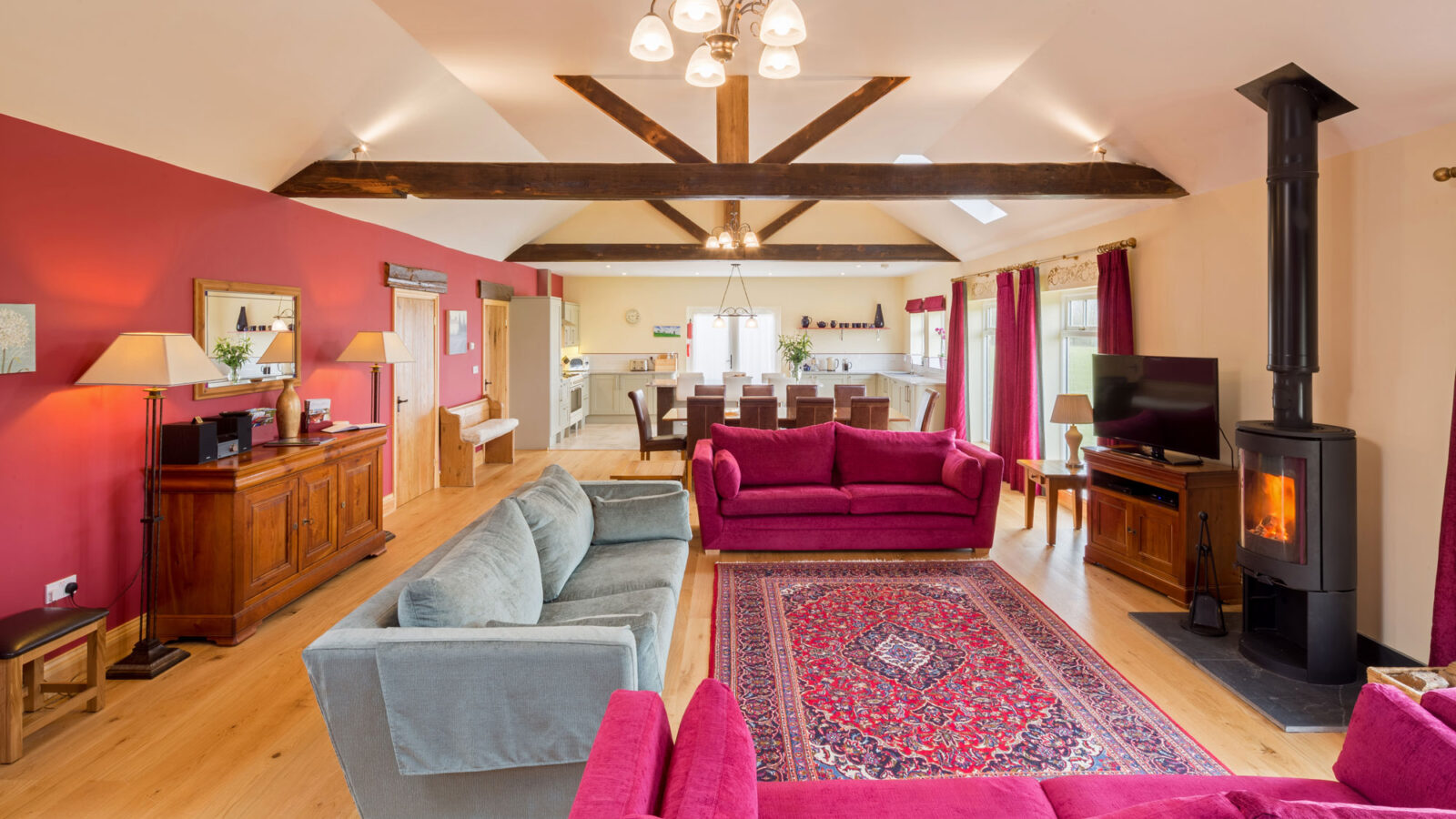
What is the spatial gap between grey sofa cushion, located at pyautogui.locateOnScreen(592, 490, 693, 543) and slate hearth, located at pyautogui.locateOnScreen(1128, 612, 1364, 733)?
97.8 inches

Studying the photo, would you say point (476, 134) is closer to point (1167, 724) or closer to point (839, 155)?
point (839, 155)

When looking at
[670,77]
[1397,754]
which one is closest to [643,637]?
[1397,754]

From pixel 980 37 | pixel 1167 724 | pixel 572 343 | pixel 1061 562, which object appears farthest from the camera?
pixel 572 343

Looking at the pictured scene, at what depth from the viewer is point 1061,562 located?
4930mm

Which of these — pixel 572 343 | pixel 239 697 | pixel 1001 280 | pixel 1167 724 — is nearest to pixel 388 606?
pixel 239 697

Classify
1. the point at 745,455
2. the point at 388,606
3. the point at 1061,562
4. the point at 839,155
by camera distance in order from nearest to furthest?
the point at 388,606 → the point at 1061,562 → the point at 745,455 → the point at 839,155

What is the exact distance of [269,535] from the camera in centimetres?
384

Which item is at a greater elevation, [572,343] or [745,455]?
[572,343]

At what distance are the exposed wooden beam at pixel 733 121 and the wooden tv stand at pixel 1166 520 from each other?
123 inches

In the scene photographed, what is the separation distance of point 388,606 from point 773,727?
1.47 m

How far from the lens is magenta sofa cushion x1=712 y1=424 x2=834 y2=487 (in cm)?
534

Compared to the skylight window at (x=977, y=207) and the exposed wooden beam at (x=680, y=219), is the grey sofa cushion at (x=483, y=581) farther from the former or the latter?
the exposed wooden beam at (x=680, y=219)

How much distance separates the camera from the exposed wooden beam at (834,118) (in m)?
5.05

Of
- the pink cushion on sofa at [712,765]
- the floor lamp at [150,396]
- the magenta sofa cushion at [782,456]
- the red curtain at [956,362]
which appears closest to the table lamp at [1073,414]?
the magenta sofa cushion at [782,456]
